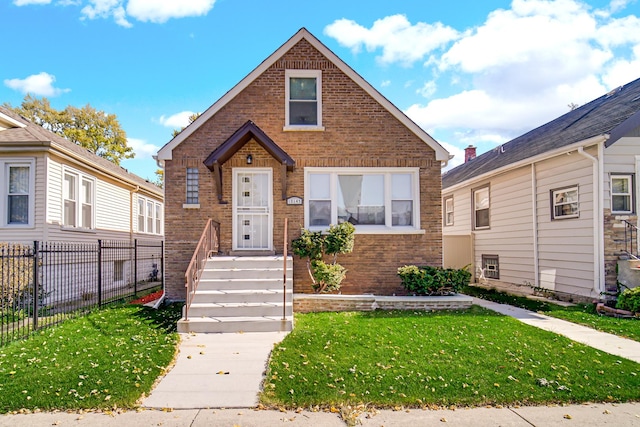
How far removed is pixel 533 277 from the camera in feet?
42.4

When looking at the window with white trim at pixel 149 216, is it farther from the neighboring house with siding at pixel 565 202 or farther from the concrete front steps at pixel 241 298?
the neighboring house with siding at pixel 565 202

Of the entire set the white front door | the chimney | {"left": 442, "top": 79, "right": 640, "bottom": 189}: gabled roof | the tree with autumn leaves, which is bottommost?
the white front door

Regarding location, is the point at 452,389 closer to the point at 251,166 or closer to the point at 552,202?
the point at 251,166

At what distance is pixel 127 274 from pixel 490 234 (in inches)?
538

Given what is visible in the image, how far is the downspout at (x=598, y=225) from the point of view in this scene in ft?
33.4

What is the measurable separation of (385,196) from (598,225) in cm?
508

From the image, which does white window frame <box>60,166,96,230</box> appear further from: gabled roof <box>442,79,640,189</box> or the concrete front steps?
Answer: gabled roof <box>442,79,640,189</box>

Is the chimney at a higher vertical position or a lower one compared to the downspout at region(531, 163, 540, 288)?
higher

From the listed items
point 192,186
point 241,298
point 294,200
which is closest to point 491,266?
point 294,200

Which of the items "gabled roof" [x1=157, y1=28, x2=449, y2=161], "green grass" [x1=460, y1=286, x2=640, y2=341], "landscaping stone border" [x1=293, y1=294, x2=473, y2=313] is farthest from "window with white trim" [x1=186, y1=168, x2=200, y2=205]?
"green grass" [x1=460, y1=286, x2=640, y2=341]

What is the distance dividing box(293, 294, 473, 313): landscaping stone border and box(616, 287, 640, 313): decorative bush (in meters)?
3.25

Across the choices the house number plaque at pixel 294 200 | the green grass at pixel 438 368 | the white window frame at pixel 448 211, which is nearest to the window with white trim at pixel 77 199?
the house number plaque at pixel 294 200

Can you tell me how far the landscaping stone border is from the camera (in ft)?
31.3

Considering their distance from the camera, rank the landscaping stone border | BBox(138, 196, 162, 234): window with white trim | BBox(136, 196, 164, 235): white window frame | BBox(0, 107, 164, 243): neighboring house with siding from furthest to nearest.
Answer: BBox(138, 196, 162, 234): window with white trim → BBox(136, 196, 164, 235): white window frame → BBox(0, 107, 164, 243): neighboring house with siding → the landscaping stone border
